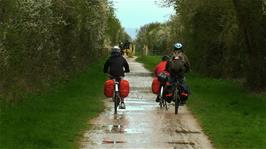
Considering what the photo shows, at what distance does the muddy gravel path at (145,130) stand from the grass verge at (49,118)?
0.36 m

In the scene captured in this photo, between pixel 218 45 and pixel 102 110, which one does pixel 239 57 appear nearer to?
pixel 218 45

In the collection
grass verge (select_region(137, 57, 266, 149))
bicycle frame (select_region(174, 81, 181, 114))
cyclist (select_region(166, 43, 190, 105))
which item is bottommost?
grass verge (select_region(137, 57, 266, 149))

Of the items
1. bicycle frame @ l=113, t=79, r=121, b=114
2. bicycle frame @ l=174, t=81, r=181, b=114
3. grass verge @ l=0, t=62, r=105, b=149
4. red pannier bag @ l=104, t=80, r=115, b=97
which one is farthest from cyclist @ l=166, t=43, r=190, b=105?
grass verge @ l=0, t=62, r=105, b=149

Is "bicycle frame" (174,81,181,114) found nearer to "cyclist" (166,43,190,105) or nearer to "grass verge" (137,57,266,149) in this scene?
"cyclist" (166,43,190,105)

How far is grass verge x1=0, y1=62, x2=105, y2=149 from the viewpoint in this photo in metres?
11.2

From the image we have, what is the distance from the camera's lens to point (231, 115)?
16141 millimetres

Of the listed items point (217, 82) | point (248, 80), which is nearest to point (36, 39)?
point (248, 80)

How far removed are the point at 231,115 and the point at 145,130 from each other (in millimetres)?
3636

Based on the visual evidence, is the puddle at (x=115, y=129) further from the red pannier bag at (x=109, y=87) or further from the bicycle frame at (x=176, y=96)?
the bicycle frame at (x=176, y=96)

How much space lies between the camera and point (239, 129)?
1347 centimetres

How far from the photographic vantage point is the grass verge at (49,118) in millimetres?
11250

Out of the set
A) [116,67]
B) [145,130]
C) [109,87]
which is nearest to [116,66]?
[116,67]

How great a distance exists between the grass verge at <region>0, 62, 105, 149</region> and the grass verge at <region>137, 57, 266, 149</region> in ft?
9.10

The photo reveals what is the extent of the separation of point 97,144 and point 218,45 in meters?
21.3
